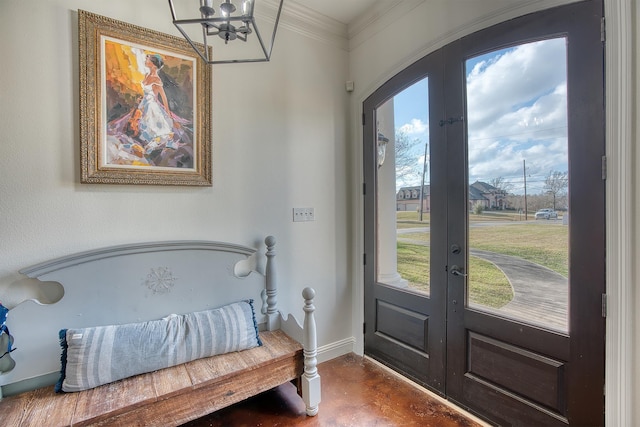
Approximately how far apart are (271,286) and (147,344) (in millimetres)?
791

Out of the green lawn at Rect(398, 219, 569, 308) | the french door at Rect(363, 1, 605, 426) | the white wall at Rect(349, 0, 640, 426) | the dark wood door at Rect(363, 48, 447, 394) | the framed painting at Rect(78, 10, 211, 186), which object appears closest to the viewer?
the white wall at Rect(349, 0, 640, 426)

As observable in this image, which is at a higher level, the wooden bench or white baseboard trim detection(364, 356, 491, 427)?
the wooden bench

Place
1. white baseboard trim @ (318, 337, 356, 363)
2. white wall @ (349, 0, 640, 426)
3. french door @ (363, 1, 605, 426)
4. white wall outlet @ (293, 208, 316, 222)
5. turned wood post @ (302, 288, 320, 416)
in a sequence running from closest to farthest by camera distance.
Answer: white wall @ (349, 0, 640, 426)
french door @ (363, 1, 605, 426)
turned wood post @ (302, 288, 320, 416)
white wall outlet @ (293, 208, 316, 222)
white baseboard trim @ (318, 337, 356, 363)

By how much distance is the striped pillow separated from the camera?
1438mm

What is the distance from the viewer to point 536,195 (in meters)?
1.52

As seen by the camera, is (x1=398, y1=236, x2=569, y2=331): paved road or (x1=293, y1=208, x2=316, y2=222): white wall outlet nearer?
(x1=398, y1=236, x2=569, y2=331): paved road

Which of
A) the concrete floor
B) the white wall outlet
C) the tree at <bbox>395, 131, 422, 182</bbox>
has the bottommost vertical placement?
the concrete floor

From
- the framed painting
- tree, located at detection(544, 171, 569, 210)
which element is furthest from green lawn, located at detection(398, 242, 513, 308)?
the framed painting

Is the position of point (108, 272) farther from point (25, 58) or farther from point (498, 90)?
point (498, 90)

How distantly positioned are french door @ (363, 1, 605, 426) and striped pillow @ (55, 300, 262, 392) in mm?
1162

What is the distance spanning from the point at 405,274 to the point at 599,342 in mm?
1059

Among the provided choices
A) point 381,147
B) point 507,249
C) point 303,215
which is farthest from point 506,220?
point 303,215

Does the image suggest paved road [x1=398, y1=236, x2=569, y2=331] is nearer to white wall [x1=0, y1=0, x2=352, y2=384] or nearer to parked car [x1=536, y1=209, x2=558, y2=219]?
parked car [x1=536, y1=209, x2=558, y2=219]

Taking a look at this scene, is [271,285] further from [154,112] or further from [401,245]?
[154,112]
